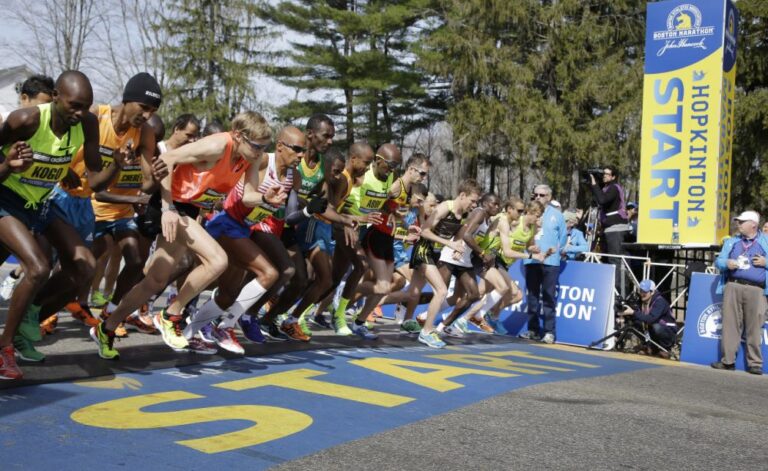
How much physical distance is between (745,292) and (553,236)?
2.94 m

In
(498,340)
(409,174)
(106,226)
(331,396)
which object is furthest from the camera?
(498,340)

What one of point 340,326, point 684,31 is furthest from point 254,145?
point 684,31

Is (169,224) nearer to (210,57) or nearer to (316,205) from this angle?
(316,205)

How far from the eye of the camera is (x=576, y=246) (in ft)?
42.1

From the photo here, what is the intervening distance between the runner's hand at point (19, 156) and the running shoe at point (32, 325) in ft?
5.16

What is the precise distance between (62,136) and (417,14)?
28.3m

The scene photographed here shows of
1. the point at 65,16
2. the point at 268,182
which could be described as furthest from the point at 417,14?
the point at 268,182

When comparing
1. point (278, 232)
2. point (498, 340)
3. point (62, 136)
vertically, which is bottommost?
point (498, 340)

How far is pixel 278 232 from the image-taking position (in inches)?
316

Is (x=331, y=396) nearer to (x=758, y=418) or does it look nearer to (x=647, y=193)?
(x=758, y=418)

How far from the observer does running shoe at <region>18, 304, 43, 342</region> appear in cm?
594

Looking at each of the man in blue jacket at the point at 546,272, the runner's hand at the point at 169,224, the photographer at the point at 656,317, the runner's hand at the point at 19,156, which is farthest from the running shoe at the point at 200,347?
the photographer at the point at 656,317

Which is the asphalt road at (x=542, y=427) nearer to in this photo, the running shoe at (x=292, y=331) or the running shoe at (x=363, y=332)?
the running shoe at (x=292, y=331)

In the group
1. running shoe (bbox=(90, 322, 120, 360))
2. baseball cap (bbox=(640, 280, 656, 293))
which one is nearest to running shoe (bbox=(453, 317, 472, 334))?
baseball cap (bbox=(640, 280, 656, 293))
